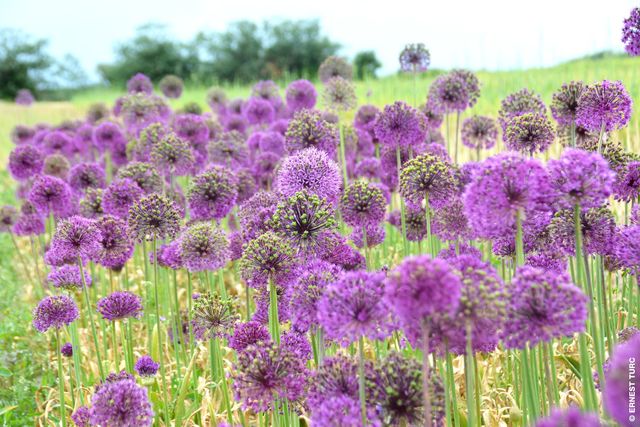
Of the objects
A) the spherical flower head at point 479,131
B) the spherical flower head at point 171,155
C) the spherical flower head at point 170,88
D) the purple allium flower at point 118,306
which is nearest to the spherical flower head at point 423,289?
the purple allium flower at point 118,306

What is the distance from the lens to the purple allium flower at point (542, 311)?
1.87m

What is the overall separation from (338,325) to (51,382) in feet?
14.1

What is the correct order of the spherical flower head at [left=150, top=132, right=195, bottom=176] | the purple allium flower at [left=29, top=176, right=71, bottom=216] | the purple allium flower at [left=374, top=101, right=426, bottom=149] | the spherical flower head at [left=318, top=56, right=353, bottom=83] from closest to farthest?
1. the purple allium flower at [left=374, top=101, right=426, bottom=149]
2. the purple allium flower at [left=29, top=176, right=71, bottom=216]
3. the spherical flower head at [left=150, top=132, right=195, bottom=176]
4. the spherical flower head at [left=318, top=56, right=353, bottom=83]

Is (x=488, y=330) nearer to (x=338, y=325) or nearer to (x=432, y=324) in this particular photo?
(x=432, y=324)

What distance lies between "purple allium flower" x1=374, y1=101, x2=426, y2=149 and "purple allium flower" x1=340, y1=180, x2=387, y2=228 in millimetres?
1189

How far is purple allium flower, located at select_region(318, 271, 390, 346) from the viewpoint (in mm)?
1943

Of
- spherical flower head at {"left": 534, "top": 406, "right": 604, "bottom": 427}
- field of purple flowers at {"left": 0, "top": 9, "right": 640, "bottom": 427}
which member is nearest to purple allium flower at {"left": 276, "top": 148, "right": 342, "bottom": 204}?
field of purple flowers at {"left": 0, "top": 9, "right": 640, "bottom": 427}

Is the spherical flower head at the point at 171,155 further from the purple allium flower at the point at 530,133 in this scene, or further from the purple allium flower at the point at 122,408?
the purple allium flower at the point at 122,408

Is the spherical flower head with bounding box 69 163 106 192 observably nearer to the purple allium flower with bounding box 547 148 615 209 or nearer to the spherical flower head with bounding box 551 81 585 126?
the spherical flower head with bounding box 551 81 585 126

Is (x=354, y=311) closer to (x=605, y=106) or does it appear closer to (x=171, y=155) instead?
(x=605, y=106)

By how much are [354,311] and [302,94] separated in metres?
5.98

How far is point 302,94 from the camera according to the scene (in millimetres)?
7645

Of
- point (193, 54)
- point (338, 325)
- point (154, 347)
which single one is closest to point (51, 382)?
point (154, 347)

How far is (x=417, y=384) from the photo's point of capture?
2.00 metres
